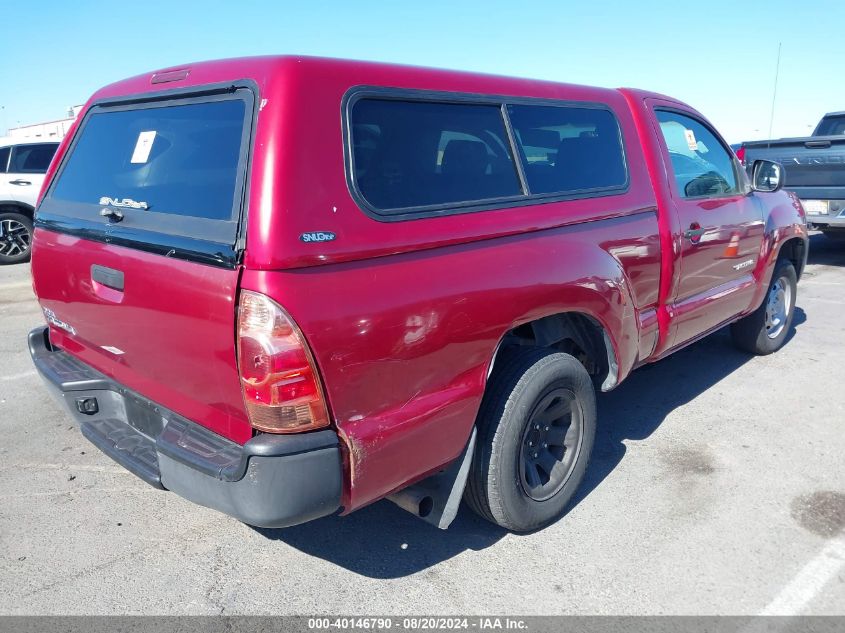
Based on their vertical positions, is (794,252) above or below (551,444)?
above

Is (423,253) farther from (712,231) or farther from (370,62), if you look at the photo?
(712,231)

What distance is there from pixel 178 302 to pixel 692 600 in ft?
7.19

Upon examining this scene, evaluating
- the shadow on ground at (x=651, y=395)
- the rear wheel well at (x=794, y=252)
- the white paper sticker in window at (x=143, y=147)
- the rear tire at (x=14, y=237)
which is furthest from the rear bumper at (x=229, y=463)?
the rear tire at (x=14, y=237)

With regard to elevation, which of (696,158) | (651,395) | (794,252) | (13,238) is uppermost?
(696,158)

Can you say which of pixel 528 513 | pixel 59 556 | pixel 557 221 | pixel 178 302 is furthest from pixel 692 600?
pixel 59 556

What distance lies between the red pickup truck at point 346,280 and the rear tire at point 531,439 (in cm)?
1

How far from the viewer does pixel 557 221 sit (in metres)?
2.94

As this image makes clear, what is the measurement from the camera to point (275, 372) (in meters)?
2.05

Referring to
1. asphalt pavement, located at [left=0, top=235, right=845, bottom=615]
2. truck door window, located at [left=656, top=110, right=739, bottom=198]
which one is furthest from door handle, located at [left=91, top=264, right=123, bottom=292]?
truck door window, located at [left=656, top=110, right=739, bottom=198]

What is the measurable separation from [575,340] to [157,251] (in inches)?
78.9

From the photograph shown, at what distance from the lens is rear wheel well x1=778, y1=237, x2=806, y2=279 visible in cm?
534

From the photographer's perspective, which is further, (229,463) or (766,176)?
(766,176)

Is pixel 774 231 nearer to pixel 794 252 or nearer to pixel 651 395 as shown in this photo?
pixel 794 252

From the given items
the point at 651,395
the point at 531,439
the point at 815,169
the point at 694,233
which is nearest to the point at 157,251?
the point at 531,439
